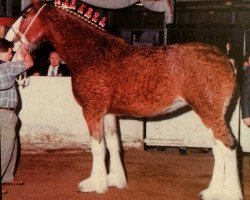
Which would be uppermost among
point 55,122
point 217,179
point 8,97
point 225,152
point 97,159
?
→ point 8,97

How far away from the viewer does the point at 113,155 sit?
5.93 meters

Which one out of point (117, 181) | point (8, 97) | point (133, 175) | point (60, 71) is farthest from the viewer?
point (60, 71)

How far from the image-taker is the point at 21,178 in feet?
20.9

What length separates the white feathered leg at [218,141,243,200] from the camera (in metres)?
5.08

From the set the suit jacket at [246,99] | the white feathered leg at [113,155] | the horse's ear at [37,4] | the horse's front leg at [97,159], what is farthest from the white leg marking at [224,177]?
the horse's ear at [37,4]

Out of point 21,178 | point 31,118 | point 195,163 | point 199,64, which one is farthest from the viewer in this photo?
point 31,118

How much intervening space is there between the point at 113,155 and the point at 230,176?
168 cm

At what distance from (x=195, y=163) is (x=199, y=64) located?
2.82 m

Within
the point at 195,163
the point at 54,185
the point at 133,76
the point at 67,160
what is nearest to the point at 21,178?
the point at 54,185

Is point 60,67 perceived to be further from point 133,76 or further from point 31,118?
point 133,76

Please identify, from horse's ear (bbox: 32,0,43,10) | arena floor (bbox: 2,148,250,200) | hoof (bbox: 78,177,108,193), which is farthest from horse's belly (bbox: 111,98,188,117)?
horse's ear (bbox: 32,0,43,10)

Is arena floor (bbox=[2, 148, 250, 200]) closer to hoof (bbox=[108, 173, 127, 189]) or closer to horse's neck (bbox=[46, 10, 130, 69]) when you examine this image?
hoof (bbox=[108, 173, 127, 189])

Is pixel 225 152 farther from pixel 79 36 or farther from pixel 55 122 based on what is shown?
pixel 55 122

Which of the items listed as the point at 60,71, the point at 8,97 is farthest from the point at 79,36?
the point at 60,71
